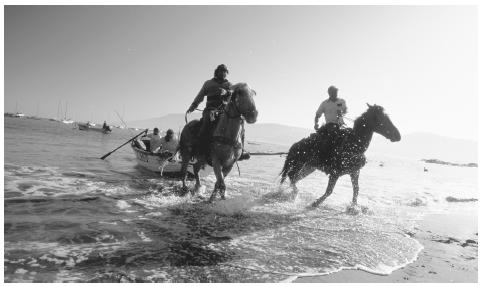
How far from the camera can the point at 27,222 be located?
5652 mm

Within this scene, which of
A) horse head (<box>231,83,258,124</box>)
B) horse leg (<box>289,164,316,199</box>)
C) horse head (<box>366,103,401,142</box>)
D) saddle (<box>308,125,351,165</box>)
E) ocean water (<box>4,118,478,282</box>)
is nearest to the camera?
A: ocean water (<box>4,118,478,282</box>)

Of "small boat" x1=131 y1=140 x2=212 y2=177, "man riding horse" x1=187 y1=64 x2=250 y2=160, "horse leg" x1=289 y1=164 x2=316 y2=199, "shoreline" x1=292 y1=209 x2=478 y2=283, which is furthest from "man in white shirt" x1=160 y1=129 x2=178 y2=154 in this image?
"shoreline" x1=292 y1=209 x2=478 y2=283

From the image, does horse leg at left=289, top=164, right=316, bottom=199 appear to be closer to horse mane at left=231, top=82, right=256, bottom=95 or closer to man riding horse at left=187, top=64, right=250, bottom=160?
man riding horse at left=187, top=64, right=250, bottom=160

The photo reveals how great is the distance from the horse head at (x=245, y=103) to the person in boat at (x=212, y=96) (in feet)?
3.48

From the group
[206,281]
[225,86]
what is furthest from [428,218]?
[206,281]

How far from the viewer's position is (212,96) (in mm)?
8852

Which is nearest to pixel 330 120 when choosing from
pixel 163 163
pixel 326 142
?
pixel 326 142

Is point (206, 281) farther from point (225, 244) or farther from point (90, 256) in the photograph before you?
point (90, 256)

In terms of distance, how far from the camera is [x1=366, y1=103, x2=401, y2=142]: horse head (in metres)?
9.16

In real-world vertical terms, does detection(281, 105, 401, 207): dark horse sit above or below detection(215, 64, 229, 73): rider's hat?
below

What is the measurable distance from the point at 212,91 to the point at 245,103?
1722 millimetres

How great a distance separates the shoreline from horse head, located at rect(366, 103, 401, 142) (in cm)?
260

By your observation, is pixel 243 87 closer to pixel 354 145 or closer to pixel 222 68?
pixel 222 68

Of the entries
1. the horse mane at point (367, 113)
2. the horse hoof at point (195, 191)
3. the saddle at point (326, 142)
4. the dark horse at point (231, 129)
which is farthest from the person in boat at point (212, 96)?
the horse mane at point (367, 113)
